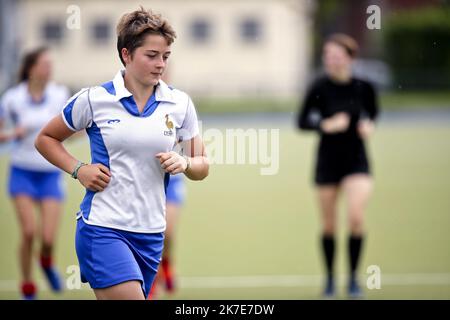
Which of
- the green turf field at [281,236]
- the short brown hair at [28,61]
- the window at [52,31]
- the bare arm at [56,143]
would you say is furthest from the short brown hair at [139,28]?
the window at [52,31]

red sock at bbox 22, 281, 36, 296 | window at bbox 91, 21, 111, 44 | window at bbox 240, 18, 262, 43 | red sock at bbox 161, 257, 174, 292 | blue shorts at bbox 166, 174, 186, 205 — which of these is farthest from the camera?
window at bbox 240, 18, 262, 43

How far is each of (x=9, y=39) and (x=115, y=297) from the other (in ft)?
103

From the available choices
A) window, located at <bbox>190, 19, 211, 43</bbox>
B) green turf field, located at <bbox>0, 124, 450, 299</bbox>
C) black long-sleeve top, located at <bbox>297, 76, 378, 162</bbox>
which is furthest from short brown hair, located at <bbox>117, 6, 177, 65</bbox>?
window, located at <bbox>190, 19, 211, 43</bbox>

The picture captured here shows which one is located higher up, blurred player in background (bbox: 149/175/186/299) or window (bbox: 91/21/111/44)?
window (bbox: 91/21/111/44)

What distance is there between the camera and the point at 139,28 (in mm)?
4641

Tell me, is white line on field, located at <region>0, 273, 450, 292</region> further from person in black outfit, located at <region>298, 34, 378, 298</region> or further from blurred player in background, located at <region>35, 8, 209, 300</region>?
blurred player in background, located at <region>35, 8, 209, 300</region>

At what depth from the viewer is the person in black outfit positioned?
27.8 feet

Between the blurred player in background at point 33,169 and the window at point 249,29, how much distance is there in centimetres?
3446

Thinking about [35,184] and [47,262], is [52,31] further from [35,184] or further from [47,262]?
[47,262]

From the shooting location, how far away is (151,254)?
16.1 feet

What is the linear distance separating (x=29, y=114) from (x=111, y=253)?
13.1 ft

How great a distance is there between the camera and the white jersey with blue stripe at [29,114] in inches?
329

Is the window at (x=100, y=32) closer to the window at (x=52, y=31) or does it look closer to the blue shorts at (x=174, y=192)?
the window at (x=52, y=31)
